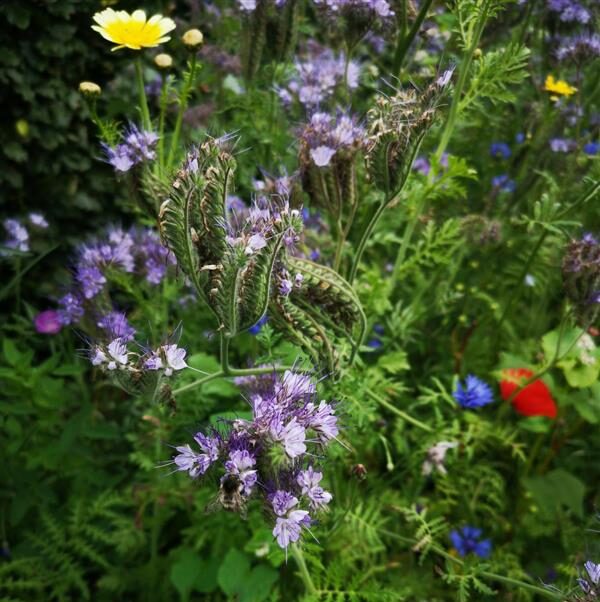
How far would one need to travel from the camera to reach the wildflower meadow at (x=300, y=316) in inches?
45.2

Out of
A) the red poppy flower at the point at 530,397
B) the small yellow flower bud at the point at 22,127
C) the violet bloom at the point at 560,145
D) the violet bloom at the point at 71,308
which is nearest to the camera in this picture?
the violet bloom at the point at 71,308

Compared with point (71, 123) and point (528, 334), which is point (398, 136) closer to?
point (528, 334)

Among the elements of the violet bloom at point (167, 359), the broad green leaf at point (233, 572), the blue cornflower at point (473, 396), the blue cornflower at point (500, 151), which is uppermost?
the violet bloom at point (167, 359)

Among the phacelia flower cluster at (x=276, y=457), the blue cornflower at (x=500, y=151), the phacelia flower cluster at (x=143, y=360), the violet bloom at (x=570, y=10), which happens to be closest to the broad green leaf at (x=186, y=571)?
the phacelia flower cluster at (x=276, y=457)

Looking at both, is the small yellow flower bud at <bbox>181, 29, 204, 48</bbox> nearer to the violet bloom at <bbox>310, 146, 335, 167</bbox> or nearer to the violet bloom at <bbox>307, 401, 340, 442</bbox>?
the violet bloom at <bbox>310, 146, 335, 167</bbox>

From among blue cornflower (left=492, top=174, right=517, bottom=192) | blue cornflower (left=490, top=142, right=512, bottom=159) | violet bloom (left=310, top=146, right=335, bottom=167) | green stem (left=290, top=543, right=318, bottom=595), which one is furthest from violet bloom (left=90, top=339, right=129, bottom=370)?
blue cornflower (left=490, top=142, right=512, bottom=159)

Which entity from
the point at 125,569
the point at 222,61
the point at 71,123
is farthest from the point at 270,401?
the point at 71,123

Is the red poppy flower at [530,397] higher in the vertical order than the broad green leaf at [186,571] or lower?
higher

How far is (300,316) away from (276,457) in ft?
1.06

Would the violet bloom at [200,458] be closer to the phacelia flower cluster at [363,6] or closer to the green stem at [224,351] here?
the green stem at [224,351]

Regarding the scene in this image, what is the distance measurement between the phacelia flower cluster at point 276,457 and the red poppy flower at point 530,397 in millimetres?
935

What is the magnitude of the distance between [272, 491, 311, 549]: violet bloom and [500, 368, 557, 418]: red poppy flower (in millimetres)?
1030

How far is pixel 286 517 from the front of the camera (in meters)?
1.03

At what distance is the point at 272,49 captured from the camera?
1.83 m
